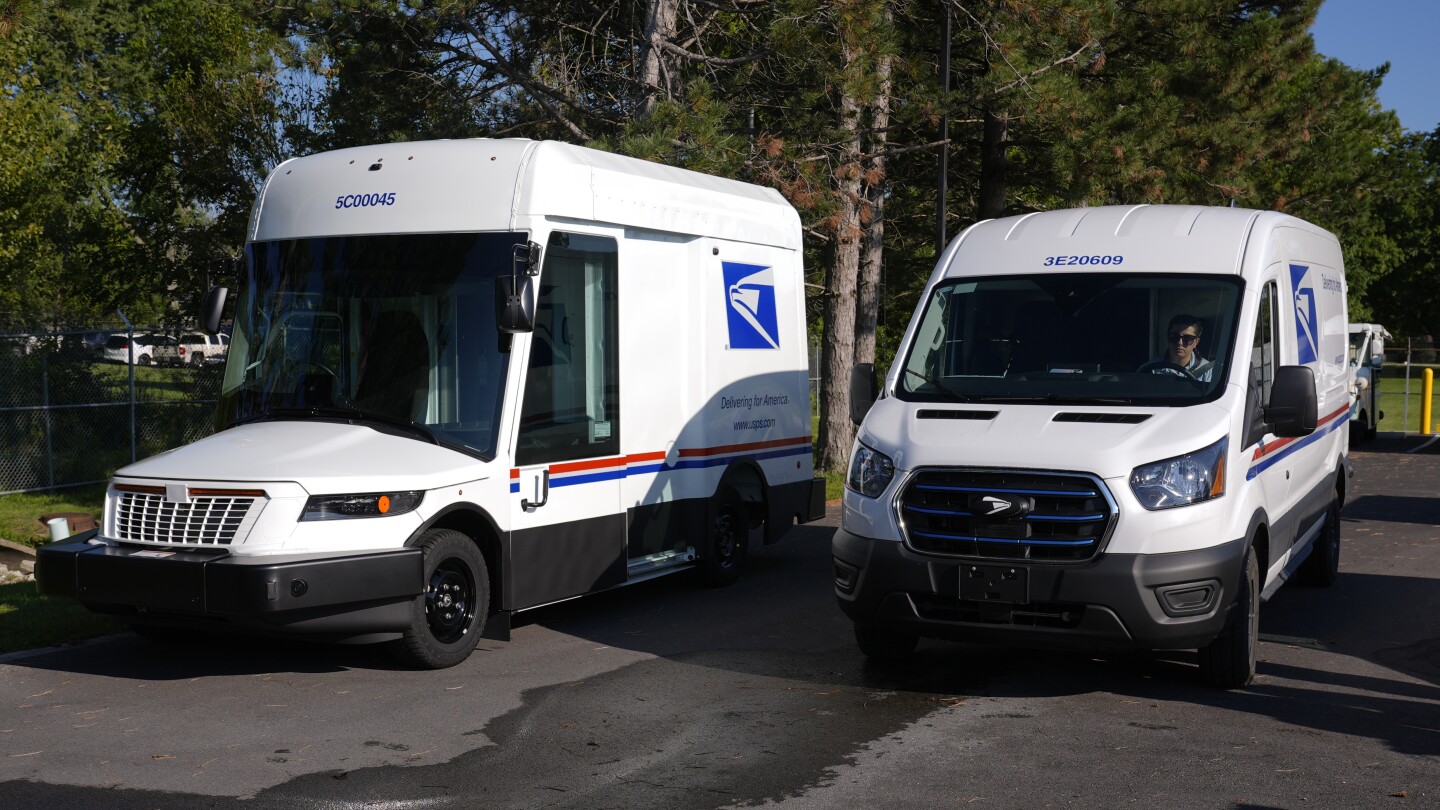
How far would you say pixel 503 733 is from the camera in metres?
6.89

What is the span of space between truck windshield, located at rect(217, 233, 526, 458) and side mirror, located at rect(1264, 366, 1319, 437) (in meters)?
4.31

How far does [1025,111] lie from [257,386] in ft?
42.9

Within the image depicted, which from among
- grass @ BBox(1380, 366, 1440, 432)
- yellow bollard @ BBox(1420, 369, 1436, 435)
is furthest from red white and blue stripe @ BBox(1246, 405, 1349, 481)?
grass @ BBox(1380, 366, 1440, 432)

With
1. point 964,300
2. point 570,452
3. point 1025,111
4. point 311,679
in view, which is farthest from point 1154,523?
point 1025,111

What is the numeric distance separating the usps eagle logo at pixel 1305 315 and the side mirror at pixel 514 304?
475 cm

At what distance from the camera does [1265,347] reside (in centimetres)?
830

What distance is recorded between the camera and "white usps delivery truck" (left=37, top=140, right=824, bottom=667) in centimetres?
766

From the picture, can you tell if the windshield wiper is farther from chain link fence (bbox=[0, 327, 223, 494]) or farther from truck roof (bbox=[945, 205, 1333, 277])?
chain link fence (bbox=[0, 327, 223, 494])

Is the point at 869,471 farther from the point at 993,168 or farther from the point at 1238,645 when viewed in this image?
the point at 993,168

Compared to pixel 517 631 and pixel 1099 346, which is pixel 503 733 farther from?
pixel 1099 346

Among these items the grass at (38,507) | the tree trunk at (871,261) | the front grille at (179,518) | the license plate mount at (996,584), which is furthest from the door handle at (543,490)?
the tree trunk at (871,261)

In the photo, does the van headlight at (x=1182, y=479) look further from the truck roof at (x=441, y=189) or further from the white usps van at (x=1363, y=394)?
the white usps van at (x=1363, y=394)

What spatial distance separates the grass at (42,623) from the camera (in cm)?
909

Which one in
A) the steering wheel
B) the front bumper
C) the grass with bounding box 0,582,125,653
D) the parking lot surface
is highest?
the steering wheel
